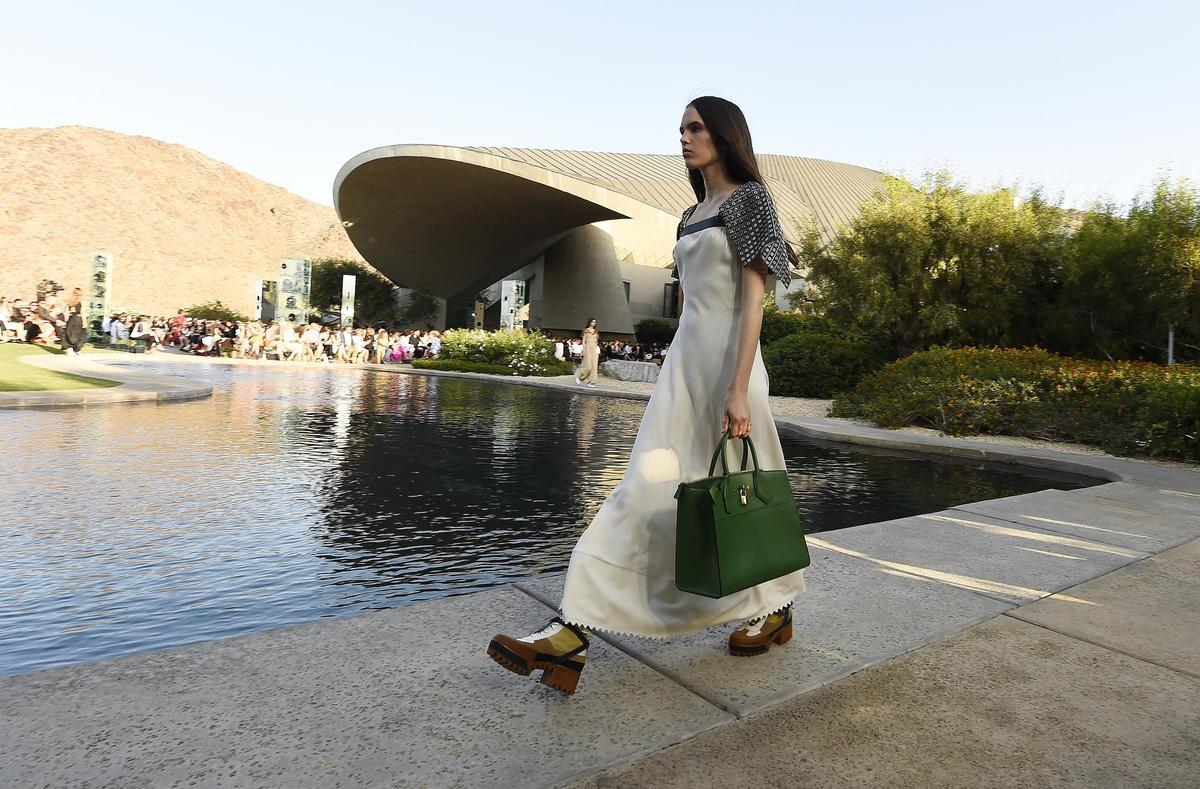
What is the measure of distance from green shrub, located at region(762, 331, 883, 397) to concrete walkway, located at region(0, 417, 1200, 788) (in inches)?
566

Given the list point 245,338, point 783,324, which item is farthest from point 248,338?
point 783,324

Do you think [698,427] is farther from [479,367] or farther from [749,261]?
[479,367]

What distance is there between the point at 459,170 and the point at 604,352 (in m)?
11.8

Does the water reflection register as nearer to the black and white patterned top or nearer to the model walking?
the black and white patterned top

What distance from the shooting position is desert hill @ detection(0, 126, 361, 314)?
84812mm

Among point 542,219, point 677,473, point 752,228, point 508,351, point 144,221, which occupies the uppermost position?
point 144,221

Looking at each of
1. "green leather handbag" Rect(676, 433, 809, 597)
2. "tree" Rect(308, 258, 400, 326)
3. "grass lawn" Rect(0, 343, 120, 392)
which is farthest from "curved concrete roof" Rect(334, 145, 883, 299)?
"green leather handbag" Rect(676, 433, 809, 597)

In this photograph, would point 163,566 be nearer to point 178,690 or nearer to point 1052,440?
point 178,690

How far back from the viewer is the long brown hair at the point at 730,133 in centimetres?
236

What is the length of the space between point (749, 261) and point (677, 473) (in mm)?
673

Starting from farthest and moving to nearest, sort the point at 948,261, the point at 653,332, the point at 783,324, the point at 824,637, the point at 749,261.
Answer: the point at 653,332, the point at 783,324, the point at 948,261, the point at 824,637, the point at 749,261

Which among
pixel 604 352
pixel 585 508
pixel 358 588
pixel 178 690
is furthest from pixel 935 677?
pixel 604 352

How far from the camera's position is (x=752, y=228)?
89.8 inches

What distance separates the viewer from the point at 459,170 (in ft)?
125
